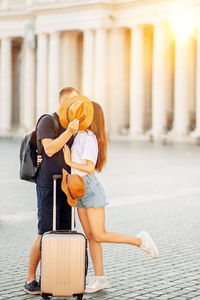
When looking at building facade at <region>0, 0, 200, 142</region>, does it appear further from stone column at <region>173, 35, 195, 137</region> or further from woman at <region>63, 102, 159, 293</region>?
woman at <region>63, 102, 159, 293</region>

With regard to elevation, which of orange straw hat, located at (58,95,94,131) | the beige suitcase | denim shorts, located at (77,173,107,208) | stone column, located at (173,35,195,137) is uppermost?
stone column, located at (173,35,195,137)

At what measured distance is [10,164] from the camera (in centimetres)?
2641

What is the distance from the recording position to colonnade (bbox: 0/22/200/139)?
57031 millimetres

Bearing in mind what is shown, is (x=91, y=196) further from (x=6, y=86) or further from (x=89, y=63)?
(x=6, y=86)

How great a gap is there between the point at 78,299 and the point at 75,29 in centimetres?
6020

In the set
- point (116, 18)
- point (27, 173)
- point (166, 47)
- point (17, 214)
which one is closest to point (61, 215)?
point (27, 173)

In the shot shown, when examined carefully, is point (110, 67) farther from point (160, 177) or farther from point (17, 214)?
point (17, 214)

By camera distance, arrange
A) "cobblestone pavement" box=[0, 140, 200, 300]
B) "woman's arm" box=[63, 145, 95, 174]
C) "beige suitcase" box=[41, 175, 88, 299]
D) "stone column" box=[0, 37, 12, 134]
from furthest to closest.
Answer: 1. "stone column" box=[0, 37, 12, 134]
2. "cobblestone pavement" box=[0, 140, 200, 300]
3. "woman's arm" box=[63, 145, 95, 174]
4. "beige suitcase" box=[41, 175, 88, 299]

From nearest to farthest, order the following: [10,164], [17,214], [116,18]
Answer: [17,214]
[10,164]
[116,18]

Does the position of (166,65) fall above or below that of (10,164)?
above

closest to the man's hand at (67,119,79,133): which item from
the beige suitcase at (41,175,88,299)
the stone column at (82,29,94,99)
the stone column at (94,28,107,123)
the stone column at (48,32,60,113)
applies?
the beige suitcase at (41,175,88,299)

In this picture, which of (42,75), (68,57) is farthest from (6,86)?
(68,57)

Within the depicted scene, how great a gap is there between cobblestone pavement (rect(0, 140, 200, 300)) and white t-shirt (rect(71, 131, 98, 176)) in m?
1.54

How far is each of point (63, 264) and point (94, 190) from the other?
1.00m
